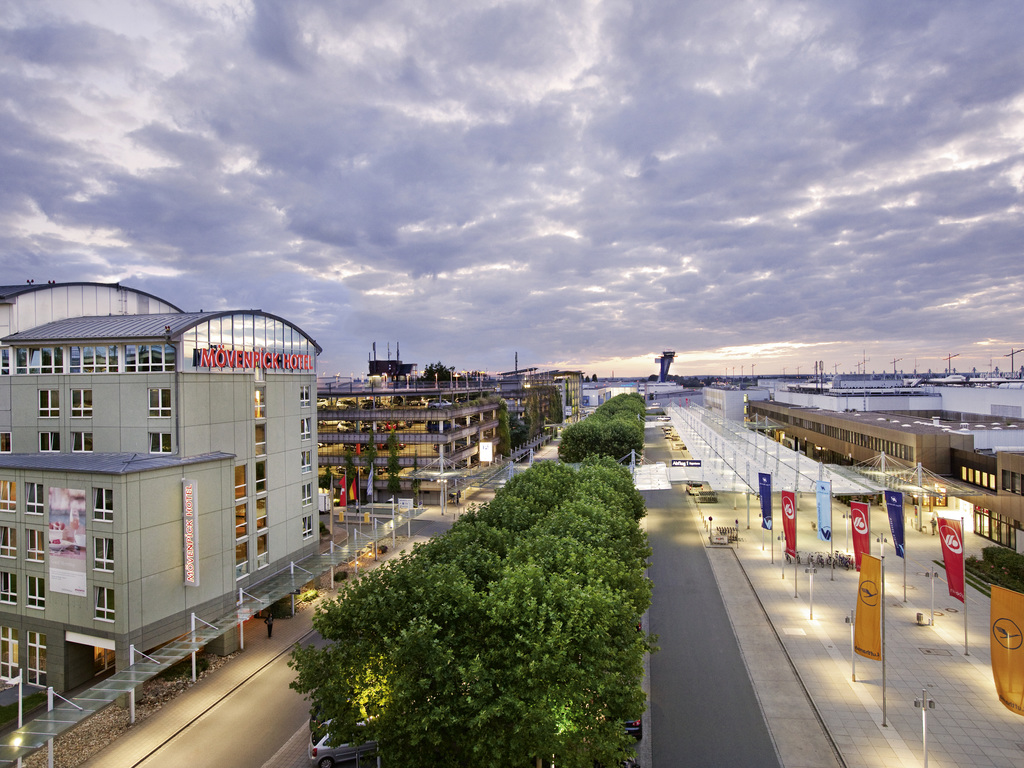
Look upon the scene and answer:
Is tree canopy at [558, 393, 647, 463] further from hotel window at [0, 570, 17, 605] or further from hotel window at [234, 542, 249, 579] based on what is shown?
hotel window at [0, 570, 17, 605]

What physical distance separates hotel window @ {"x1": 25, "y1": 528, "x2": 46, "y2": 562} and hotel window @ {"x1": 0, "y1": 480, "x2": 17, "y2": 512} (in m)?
1.99

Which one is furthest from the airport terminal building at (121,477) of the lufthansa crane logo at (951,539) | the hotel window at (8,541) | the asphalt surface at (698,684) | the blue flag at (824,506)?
the lufthansa crane logo at (951,539)

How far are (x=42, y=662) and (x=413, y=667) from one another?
994 inches

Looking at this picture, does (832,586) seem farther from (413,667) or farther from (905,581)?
(413,667)

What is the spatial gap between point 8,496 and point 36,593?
5.47 m

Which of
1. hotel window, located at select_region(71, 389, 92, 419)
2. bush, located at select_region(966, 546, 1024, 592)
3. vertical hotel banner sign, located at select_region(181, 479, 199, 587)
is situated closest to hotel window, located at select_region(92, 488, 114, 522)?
vertical hotel banner sign, located at select_region(181, 479, 199, 587)

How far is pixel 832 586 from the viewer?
122 ft

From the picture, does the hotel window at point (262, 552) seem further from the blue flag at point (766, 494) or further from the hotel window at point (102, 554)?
the blue flag at point (766, 494)

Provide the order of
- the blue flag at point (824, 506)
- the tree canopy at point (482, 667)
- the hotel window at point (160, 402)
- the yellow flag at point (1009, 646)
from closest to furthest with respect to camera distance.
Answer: the tree canopy at point (482, 667), the yellow flag at point (1009, 646), the hotel window at point (160, 402), the blue flag at point (824, 506)

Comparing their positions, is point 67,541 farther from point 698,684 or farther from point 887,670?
Result: point 887,670

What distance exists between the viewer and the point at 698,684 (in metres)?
25.0

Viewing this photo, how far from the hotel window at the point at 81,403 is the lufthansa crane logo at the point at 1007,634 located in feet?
144

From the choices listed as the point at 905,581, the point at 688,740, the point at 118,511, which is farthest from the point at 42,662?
the point at 905,581

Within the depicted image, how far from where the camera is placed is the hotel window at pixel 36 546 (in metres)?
27.4
